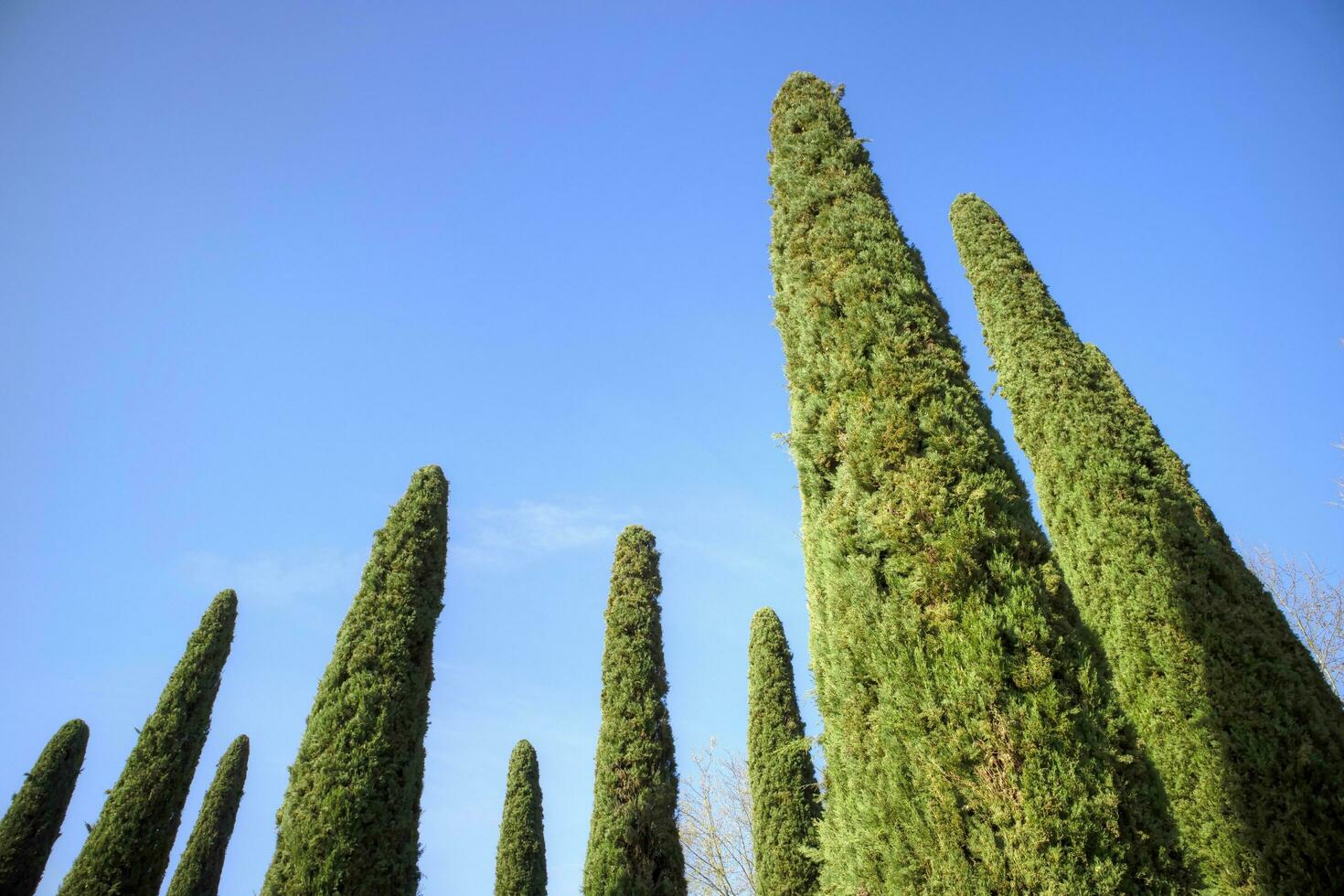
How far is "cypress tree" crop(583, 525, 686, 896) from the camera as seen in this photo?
41.4 ft

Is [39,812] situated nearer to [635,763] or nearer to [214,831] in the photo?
[214,831]

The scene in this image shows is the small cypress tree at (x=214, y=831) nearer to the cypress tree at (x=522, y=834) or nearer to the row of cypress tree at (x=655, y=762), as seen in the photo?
the cypress tree at (x=522, y=834)

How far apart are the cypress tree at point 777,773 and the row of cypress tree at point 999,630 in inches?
264

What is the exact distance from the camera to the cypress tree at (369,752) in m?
8.79

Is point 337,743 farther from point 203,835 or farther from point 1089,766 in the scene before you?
point 203,835

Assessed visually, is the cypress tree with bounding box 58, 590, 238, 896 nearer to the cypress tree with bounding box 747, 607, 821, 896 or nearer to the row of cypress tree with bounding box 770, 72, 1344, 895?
the cypress tree with bounding box 747, 607, 821, 896

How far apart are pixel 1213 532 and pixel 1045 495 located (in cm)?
185

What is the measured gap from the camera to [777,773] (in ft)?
46.3

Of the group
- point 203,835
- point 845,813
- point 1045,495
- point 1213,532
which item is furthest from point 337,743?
point 203,835

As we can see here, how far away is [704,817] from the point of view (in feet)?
82.6

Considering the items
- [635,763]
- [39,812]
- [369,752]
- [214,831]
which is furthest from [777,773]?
[39,812]

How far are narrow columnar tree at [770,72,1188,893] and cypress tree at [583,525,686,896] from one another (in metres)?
9.26

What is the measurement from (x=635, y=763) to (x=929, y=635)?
11.3m

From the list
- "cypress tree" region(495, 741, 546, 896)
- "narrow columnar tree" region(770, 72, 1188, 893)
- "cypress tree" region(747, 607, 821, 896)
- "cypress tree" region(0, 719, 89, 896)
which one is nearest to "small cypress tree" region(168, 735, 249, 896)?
"cypress tree" region(0, 719, 89, 896)
